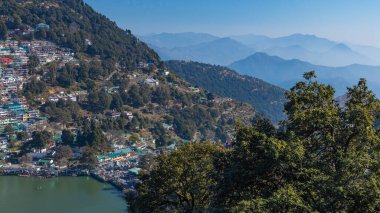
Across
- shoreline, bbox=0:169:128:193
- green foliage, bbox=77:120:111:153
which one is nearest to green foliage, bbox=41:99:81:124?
green foliage, bbox=77:120:111:153

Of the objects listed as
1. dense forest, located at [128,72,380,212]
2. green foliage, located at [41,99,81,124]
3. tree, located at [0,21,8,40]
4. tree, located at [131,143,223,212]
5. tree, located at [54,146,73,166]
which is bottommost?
tree, located at [54,146,73,166]

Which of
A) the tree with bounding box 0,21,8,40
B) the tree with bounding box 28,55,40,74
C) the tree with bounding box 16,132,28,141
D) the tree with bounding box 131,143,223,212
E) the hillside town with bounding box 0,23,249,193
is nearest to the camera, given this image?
the tree with bounding box 131,143,223,212

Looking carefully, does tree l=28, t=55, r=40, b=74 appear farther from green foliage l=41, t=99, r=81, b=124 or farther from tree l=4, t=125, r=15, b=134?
tree l=4, t=125, r=15, b=134

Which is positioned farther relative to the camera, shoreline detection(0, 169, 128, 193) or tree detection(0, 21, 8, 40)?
tree detection(0, 21, 8, 40)

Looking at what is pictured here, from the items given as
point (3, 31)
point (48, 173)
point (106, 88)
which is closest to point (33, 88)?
point (106, 88)

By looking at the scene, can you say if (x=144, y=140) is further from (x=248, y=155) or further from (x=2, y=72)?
(x=248, y=155)

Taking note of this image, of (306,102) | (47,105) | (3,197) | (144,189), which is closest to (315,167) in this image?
(306,102)

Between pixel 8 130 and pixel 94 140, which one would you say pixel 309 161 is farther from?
pixel 8 130

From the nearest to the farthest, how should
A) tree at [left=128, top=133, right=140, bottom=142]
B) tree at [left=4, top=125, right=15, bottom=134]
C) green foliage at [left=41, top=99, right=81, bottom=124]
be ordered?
tree at [left=4, top=125, right=15, bottom=134] → tree at [left=128, top=133, right=140, bottom=142] → green foliage at [left=41, top=99, right=81, bottom=124]
